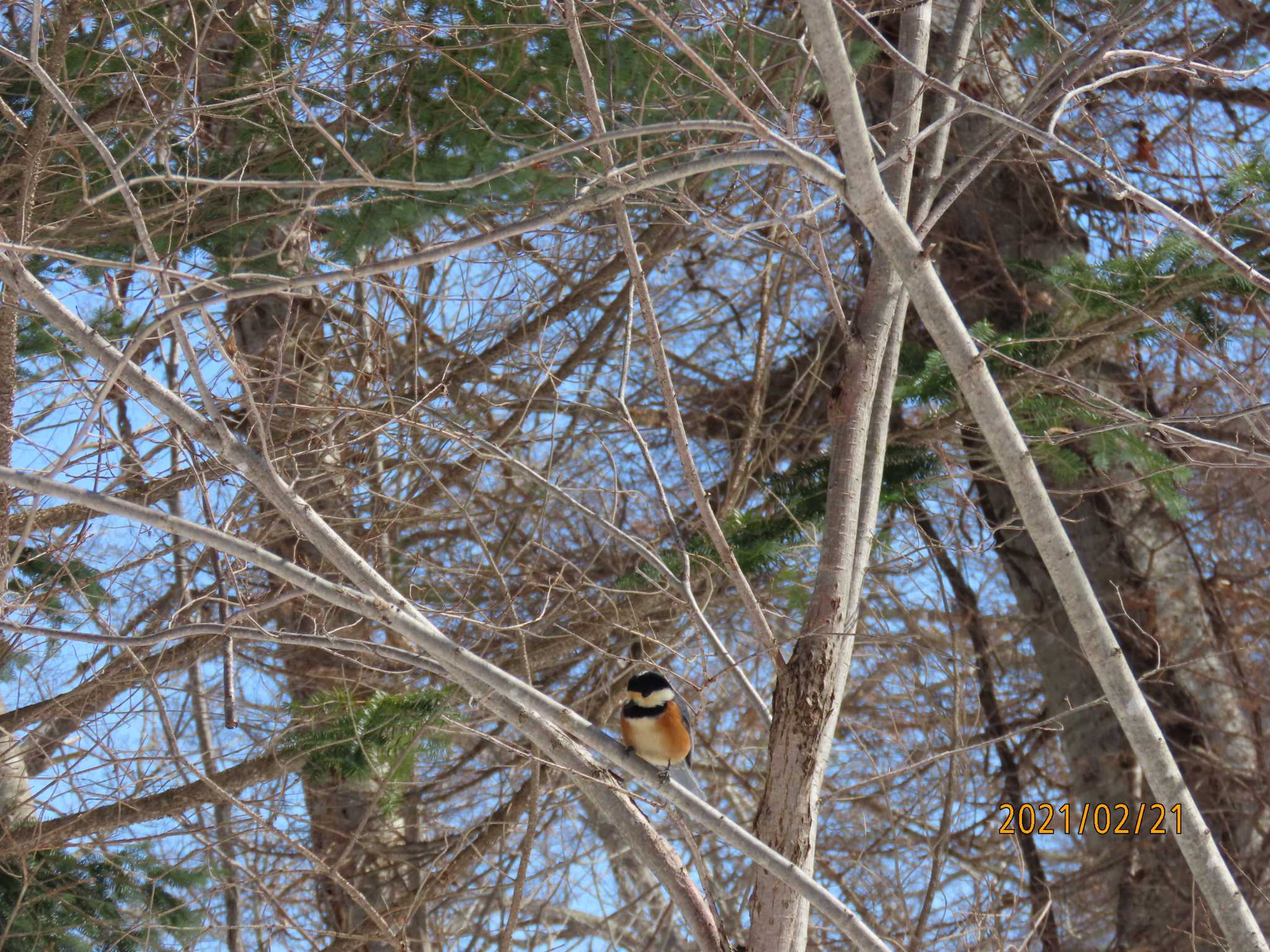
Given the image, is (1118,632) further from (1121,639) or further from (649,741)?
(649,741)

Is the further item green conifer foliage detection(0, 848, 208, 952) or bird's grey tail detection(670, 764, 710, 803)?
green conifer foliage detection(0, 848, 208, 952)

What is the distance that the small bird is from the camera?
130 inches

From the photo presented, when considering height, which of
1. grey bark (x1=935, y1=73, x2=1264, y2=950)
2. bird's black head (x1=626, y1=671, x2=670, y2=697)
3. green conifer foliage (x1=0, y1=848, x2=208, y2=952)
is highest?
grey bark (x1=935, y1=73, x2=1264, y2=950)

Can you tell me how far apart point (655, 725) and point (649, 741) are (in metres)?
0.06

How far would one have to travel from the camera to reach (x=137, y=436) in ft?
11.9

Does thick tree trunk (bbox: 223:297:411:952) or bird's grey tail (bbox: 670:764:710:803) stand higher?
thick tree trunk (bbox: 223:297:411:952)

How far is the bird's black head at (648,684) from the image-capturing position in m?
3.38

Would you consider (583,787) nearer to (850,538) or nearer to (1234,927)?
(850,538)

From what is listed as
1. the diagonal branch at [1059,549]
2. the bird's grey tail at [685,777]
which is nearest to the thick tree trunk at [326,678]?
the bird's grey tail at [685,777]

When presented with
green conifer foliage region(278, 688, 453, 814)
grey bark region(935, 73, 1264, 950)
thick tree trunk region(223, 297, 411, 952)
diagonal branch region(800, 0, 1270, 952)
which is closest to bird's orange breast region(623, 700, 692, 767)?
green conifer foliage region(278, 688, 453, 814)

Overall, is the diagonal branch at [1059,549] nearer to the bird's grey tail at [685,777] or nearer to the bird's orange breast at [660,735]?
the bird's orange breast at [660,735]

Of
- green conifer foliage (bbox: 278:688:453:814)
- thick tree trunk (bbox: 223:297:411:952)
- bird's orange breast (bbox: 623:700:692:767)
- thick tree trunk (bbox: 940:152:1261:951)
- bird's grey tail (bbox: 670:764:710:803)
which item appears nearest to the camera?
bird's orange breast (bbox: 623:700:692:767)

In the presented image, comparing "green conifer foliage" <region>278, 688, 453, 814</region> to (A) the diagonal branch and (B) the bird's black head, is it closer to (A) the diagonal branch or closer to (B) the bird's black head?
(B) the bird's black head
